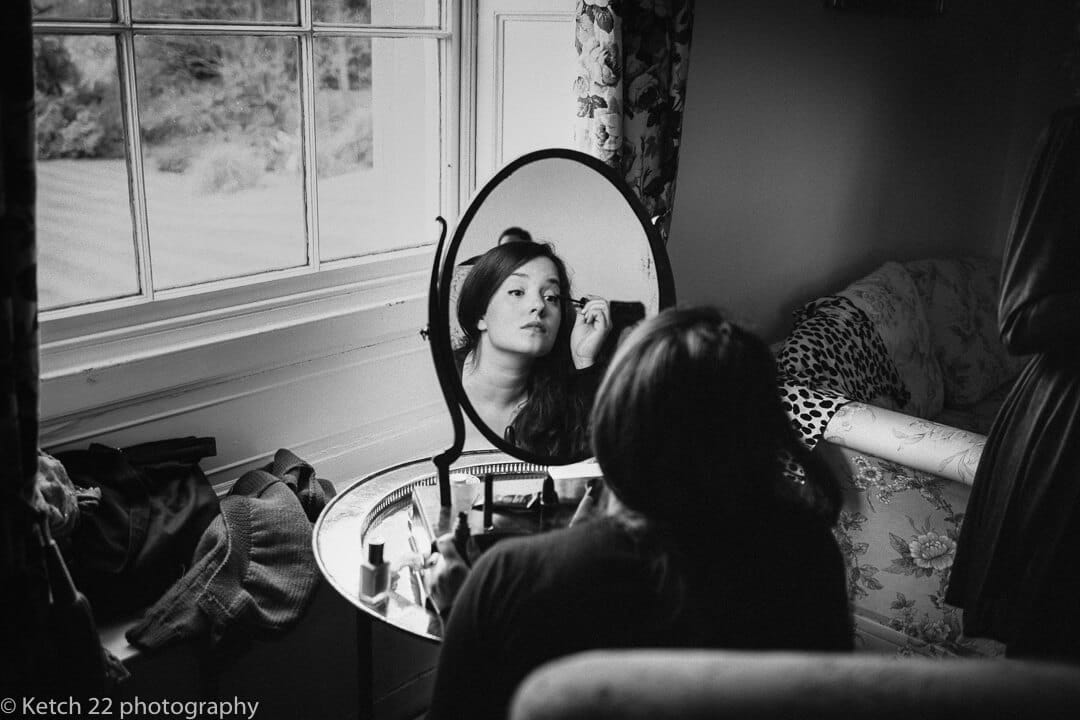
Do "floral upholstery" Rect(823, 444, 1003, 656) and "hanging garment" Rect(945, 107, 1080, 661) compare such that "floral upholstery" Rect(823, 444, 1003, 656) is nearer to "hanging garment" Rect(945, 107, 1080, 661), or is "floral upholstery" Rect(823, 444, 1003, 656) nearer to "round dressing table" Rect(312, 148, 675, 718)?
"hanging garment" Rect(945, 107, 1080, 661)

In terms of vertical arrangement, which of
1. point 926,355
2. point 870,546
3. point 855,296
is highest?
point 855,296

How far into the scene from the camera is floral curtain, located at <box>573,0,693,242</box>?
183 cm

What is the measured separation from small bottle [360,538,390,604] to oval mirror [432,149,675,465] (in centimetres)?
23

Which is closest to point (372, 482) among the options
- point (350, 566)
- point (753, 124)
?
point (350, 566)

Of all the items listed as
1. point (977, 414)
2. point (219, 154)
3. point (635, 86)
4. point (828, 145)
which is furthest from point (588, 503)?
point (977, 414)

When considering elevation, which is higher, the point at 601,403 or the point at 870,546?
the point at 601,403

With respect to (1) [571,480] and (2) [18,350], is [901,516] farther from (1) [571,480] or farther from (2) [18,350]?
(2) [18,350]

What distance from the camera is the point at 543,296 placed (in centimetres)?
139

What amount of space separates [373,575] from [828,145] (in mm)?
2134

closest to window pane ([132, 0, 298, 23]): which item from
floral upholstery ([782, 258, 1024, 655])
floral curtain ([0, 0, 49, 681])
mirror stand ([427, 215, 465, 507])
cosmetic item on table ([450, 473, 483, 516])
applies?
floral curtain ([0, 0, 49, 681])

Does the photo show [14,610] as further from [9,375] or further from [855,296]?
[855,296]

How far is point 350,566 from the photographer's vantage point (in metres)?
1.41

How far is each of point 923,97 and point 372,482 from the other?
8.07ft

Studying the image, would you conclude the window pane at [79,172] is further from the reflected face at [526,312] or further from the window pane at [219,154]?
the reflected face at [526,312]
